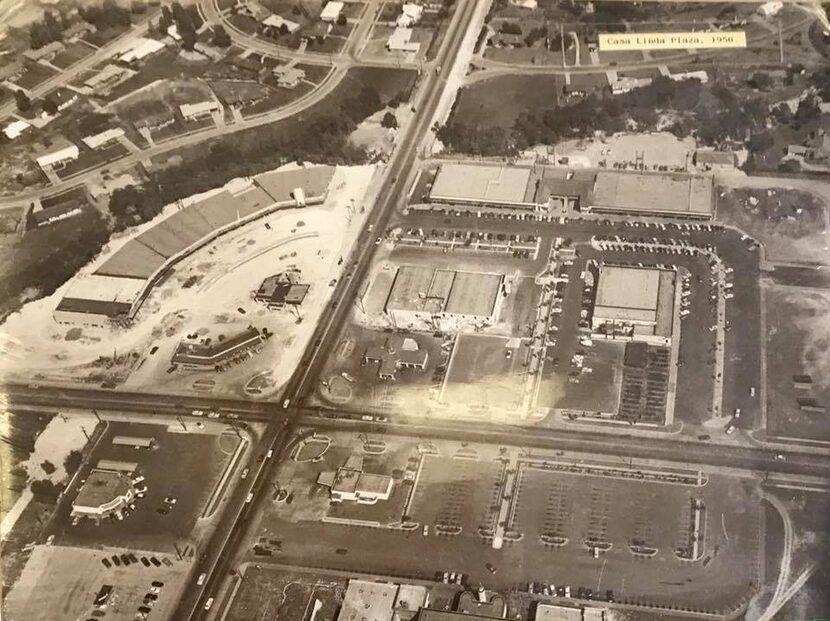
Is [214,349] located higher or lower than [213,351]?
higher

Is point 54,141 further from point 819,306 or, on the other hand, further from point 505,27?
point 819,306

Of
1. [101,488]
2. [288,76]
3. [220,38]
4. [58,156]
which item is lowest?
[101,488]

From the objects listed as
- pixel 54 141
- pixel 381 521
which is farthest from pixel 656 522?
pixel 54 141

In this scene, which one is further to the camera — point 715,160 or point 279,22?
point 279,22

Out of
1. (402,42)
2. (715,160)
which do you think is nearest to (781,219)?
(715,160)

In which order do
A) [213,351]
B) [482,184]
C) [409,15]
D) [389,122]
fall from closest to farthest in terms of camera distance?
[213,351], [482,184], [389,122], [409,15]

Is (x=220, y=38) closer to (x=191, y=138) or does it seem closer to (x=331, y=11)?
(x=331, y=11)

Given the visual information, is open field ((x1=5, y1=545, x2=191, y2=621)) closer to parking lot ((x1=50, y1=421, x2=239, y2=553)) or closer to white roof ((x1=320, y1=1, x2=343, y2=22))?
parking lot ((x1=50, y1=421, x2=239, y2=553))

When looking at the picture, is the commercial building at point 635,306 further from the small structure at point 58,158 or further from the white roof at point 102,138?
the small structure at point 58,158
